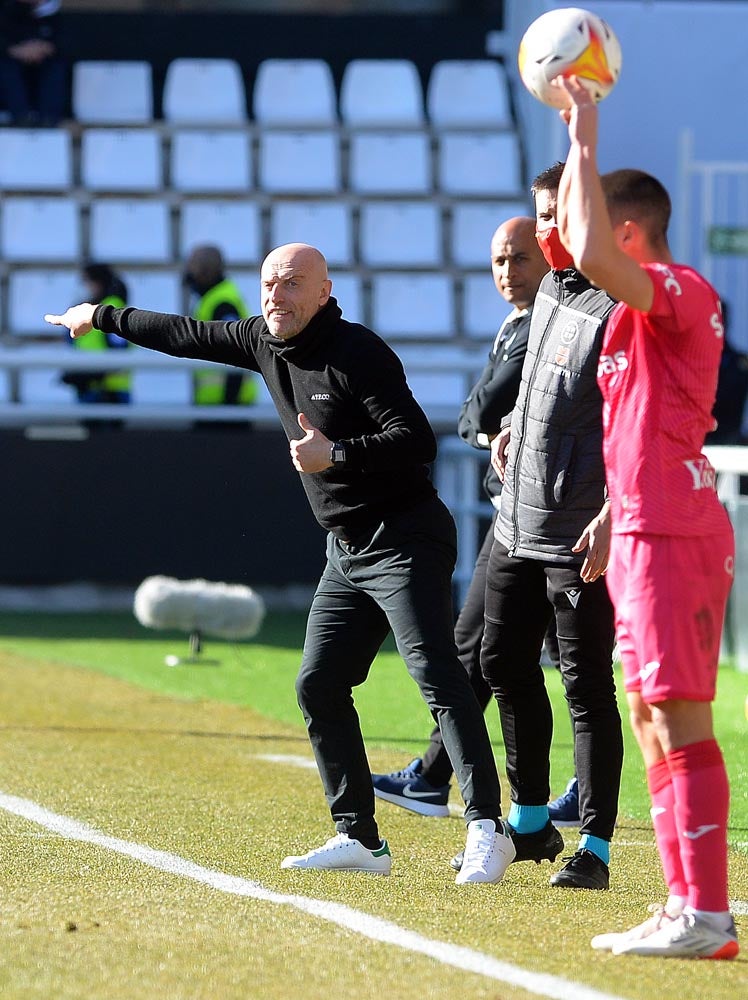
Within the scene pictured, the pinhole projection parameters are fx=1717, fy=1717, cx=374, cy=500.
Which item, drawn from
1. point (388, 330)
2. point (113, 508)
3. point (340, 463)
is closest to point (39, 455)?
point (113, 508)

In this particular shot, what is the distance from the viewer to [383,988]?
356 centimetres

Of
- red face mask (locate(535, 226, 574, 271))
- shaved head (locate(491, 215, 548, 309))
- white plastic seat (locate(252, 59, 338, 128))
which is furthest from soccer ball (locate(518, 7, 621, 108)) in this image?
white plastic seat (locate(252, 59, 338, 128))

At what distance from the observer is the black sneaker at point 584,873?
471 centimetres

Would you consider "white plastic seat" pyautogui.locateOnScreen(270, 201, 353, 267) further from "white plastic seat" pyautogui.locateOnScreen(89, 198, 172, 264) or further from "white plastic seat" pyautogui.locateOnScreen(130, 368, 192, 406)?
"white plastic seat" pyautogui.locateOnScreen(130, 368, 192, 406)

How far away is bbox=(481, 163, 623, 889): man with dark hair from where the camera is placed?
468 centimetres

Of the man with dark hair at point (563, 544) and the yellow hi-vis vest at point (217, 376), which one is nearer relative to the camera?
the man with dark hair at point (563, 544)

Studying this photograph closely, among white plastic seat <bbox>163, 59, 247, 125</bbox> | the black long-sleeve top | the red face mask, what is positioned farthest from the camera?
white plastic seat <bbox>163, 59, 247, 125</bbox>

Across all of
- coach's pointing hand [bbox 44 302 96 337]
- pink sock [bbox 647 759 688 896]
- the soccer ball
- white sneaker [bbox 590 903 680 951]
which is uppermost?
the soccer ball

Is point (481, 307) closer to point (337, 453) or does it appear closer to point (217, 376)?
point (217, 376)

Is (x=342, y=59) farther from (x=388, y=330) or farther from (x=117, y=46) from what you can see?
(x=388, y=330)

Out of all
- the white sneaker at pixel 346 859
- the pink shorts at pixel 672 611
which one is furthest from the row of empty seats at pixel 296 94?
the pink shorts at pixel 672 611

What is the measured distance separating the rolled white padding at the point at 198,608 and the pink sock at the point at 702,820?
6090 millimetres

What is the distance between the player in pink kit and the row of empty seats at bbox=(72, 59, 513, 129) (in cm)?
1293

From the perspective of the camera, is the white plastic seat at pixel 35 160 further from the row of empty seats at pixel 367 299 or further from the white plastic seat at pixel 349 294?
the white plastic seat at pixel 349 294
